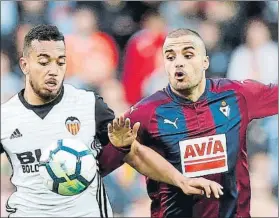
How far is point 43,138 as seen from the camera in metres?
2.91

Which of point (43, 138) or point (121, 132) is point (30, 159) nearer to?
point (43, 138)

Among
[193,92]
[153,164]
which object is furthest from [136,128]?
[193,92]

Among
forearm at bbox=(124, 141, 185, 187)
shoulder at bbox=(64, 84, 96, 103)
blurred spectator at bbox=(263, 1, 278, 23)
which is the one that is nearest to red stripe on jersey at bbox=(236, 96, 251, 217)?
forearm at bbox=(124, 141, 185, 187)

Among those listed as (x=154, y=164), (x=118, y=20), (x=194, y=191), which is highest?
(x=118, y=20)

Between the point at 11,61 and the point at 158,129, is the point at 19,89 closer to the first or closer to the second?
the point at 11,61

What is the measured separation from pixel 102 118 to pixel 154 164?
0.27m

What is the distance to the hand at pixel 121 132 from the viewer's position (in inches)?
114

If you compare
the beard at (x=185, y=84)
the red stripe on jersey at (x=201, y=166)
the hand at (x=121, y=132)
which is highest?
the beard at (x=185, y=84)

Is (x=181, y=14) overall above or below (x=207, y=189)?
above

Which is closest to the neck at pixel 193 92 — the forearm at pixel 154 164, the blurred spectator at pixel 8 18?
the forearm at pixel 154 164

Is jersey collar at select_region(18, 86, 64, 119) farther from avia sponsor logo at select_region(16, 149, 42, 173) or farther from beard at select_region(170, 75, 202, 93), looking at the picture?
beard at select_region(170, 75, 202, 93)

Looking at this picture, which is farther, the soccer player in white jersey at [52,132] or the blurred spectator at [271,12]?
the blurred spectator at [271,12]

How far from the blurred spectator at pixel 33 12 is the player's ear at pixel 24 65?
0.49 feet

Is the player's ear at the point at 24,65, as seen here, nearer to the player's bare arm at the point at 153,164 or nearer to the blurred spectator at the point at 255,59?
the player's bare arm at the point at 153,164
